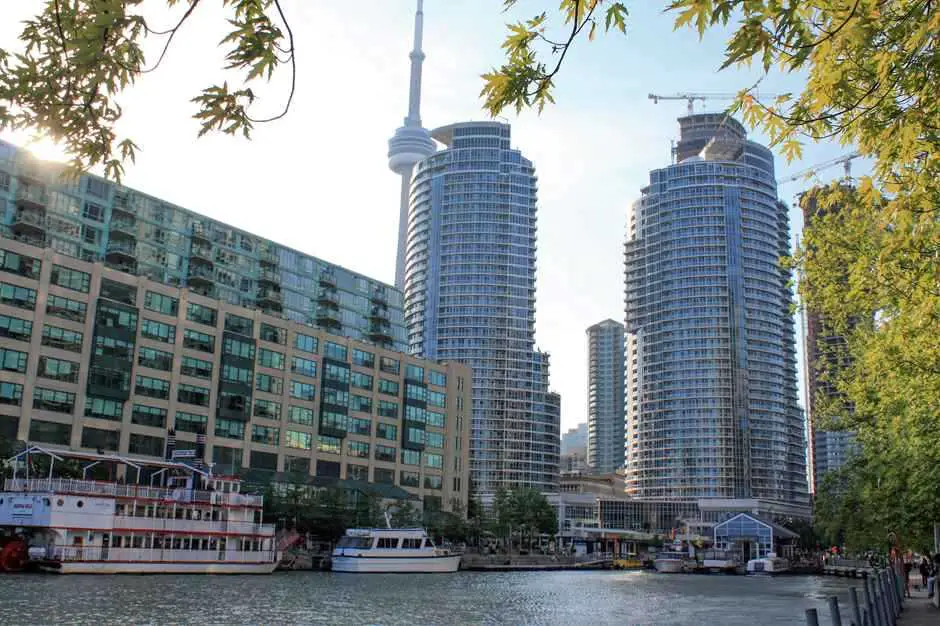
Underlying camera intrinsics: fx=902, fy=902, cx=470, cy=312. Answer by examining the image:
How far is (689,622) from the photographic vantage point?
4959cm

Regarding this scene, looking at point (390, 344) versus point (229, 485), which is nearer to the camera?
point (229, 485)

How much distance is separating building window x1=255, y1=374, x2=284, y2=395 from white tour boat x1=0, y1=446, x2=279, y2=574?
26.4 metres

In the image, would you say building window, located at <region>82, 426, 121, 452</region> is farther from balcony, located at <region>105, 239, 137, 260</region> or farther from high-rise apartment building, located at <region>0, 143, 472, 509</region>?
balcony, located at <region>105, 239, 137, 260</region>

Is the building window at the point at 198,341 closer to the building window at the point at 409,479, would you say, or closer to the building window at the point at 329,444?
the building window at the point at 329,444

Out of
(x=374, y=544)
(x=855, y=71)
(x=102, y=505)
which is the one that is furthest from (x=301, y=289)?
(x=855, y=71)

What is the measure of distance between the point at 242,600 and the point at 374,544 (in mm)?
39231

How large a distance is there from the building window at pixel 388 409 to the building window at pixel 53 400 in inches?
1766

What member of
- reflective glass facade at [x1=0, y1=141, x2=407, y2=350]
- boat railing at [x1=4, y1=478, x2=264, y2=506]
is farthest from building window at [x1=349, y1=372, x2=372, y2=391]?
boat railing at [x1=4, y1=478, x2=264, y2=506]

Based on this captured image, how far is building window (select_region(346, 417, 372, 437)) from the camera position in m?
120

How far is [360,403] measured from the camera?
12150cm

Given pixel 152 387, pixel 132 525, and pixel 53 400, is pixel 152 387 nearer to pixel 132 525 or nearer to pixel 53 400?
pixel 53 400

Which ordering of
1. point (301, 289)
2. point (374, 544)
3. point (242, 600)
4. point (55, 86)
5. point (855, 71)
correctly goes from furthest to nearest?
point (301, 289)
point (374, 544)
point (242, 600)
point (855, 71)
point (55, 86)

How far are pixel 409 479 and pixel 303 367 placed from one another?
24.7 metres

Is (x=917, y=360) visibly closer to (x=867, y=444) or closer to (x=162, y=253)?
(x=867, y=444)
